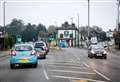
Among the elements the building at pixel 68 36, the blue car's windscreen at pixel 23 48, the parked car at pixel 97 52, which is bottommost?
the parked car at pixel 97 52

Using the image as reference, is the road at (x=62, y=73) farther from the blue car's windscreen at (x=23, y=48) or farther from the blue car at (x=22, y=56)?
the blue car's windscreen at (x=23, y=48)

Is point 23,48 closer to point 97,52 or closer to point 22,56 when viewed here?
point 22,56

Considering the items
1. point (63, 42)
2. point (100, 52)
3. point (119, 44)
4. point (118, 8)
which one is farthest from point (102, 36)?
point (100, 52)

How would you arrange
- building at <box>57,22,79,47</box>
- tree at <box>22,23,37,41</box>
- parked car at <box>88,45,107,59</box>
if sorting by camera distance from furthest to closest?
tree at <box>22,23,37,41</box> → building at <box>57,22,79,47</box> → parked car at <box>88,45,107,59</box>

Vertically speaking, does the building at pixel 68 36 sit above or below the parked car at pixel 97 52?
above

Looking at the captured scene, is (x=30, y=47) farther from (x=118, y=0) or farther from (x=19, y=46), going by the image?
(x=118, y=0)

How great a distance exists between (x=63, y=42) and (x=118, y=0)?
2450 inches

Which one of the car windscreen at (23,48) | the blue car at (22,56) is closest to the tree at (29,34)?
the car windscreen at (23,48)

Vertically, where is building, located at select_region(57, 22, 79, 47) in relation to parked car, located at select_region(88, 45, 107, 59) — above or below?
above

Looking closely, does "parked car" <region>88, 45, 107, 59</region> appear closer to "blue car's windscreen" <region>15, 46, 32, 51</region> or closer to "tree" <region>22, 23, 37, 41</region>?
"blue car's windscreen" <region>15, 46, 32, 51</region>

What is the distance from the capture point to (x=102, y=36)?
188625 millimetres

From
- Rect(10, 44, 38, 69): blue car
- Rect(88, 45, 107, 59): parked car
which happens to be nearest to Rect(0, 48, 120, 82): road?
Rect(10, 44, 38, 69): blue car

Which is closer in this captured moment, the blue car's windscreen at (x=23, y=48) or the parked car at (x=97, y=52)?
the blue car's windscreen at (x=23, y=48)

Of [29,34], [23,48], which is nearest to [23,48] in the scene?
[23,48]
